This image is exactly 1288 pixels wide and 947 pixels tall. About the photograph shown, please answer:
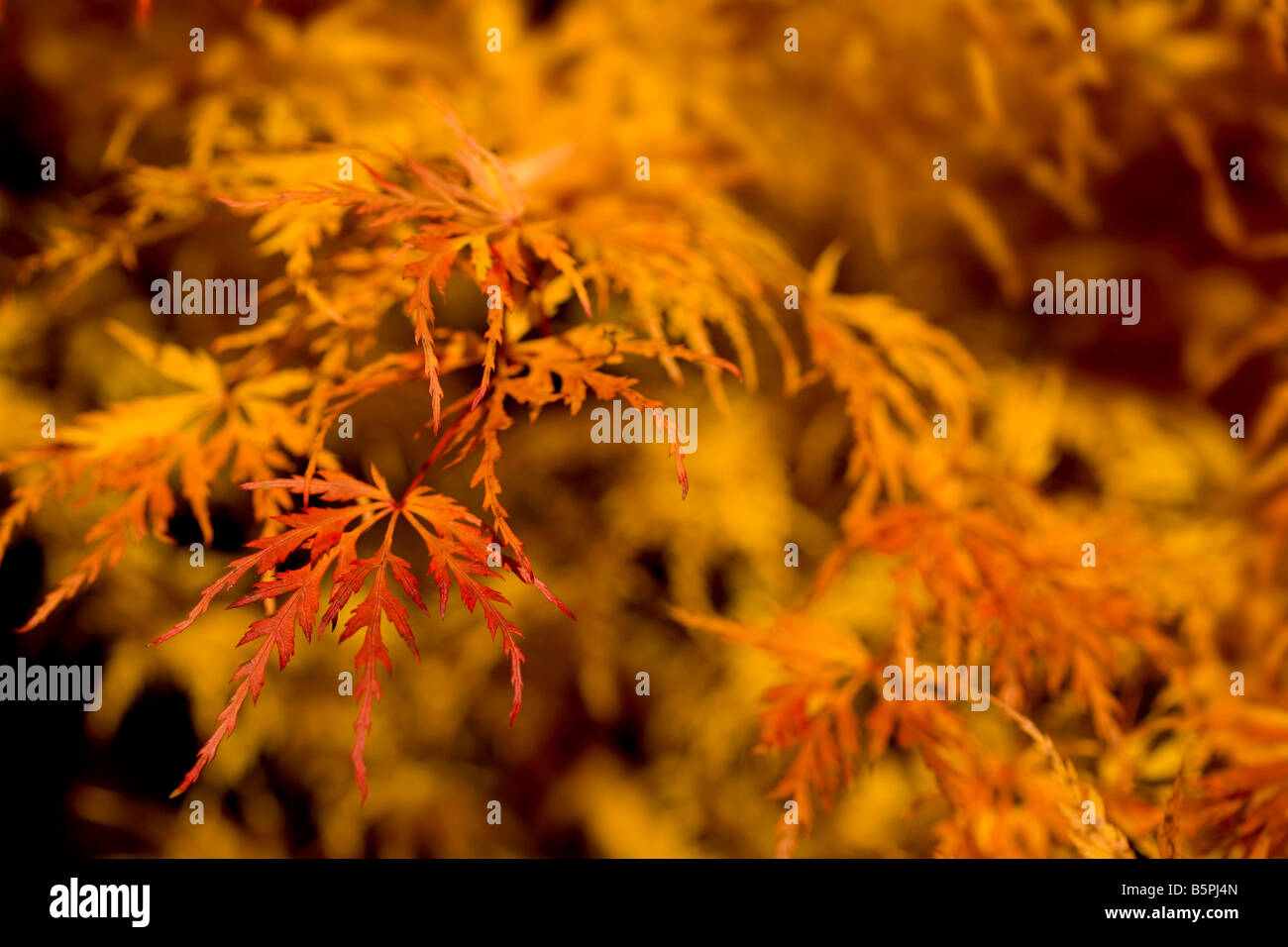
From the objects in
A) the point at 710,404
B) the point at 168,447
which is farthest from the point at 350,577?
the point at 710,404

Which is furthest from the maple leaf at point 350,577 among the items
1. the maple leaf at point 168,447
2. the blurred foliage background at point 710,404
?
the blurred foliage background at point 710,404

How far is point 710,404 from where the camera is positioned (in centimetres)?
113

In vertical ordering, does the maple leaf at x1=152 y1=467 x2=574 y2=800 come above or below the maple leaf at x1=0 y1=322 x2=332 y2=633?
below

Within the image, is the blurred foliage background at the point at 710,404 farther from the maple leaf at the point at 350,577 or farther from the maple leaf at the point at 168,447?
the maple leaf at the point at 350,577

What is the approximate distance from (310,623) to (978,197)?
1.06 m

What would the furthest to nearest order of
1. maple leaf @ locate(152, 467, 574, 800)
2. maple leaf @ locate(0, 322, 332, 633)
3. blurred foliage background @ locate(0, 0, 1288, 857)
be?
blurred foliage background @ locate(0, 0, 1288, 857) → maple leaf @ locate(0, 322, 332, 633) → maple leaf @ locate(152, 467, 574, 800)

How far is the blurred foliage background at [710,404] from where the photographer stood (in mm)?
1001

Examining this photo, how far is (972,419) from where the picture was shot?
113 centimetres

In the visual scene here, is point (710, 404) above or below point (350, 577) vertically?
above

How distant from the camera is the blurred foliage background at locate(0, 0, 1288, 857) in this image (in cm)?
100

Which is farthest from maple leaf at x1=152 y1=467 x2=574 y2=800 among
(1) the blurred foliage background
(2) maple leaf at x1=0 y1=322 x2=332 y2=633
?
(1) the blurred foliage background

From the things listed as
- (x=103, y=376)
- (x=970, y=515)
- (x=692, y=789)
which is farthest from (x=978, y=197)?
(x=103, y=376)

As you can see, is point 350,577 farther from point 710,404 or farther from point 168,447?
point 710,404

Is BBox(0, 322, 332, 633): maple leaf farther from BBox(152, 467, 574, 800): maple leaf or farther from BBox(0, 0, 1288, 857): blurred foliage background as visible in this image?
BBox(0, 0, 1288, 857): blurred foliage background
